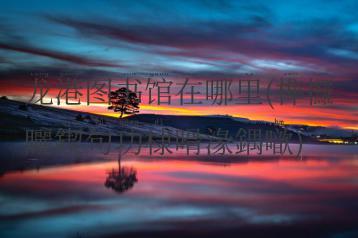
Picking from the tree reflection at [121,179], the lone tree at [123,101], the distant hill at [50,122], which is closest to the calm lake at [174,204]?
the tree reflection at [121,179]

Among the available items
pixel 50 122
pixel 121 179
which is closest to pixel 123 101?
pixel 50 122

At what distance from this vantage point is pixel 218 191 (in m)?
23.5

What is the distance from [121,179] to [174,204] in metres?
8.21

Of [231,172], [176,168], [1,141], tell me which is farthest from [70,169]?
[1,141]

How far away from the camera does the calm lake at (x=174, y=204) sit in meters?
14.6

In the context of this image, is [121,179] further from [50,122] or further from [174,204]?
[50,122]

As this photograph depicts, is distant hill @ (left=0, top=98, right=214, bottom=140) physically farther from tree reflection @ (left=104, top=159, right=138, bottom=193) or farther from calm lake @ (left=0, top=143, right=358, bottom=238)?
calm lake @ (left=0, top=143, right=358, bottom=238)

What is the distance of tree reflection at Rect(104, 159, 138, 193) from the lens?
23.7 meters

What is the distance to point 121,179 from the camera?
2673cm

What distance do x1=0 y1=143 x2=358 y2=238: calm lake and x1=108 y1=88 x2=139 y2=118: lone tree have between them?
199 feet

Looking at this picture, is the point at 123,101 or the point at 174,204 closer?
the point at 174,204

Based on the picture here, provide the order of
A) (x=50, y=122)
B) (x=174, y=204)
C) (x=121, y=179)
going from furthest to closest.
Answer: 1. (x=50, y=122)
2. (x=121, y=179)
3. (x=174, y=204)

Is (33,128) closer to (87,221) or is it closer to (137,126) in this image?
(137,126)

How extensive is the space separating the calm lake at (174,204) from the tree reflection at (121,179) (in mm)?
149
